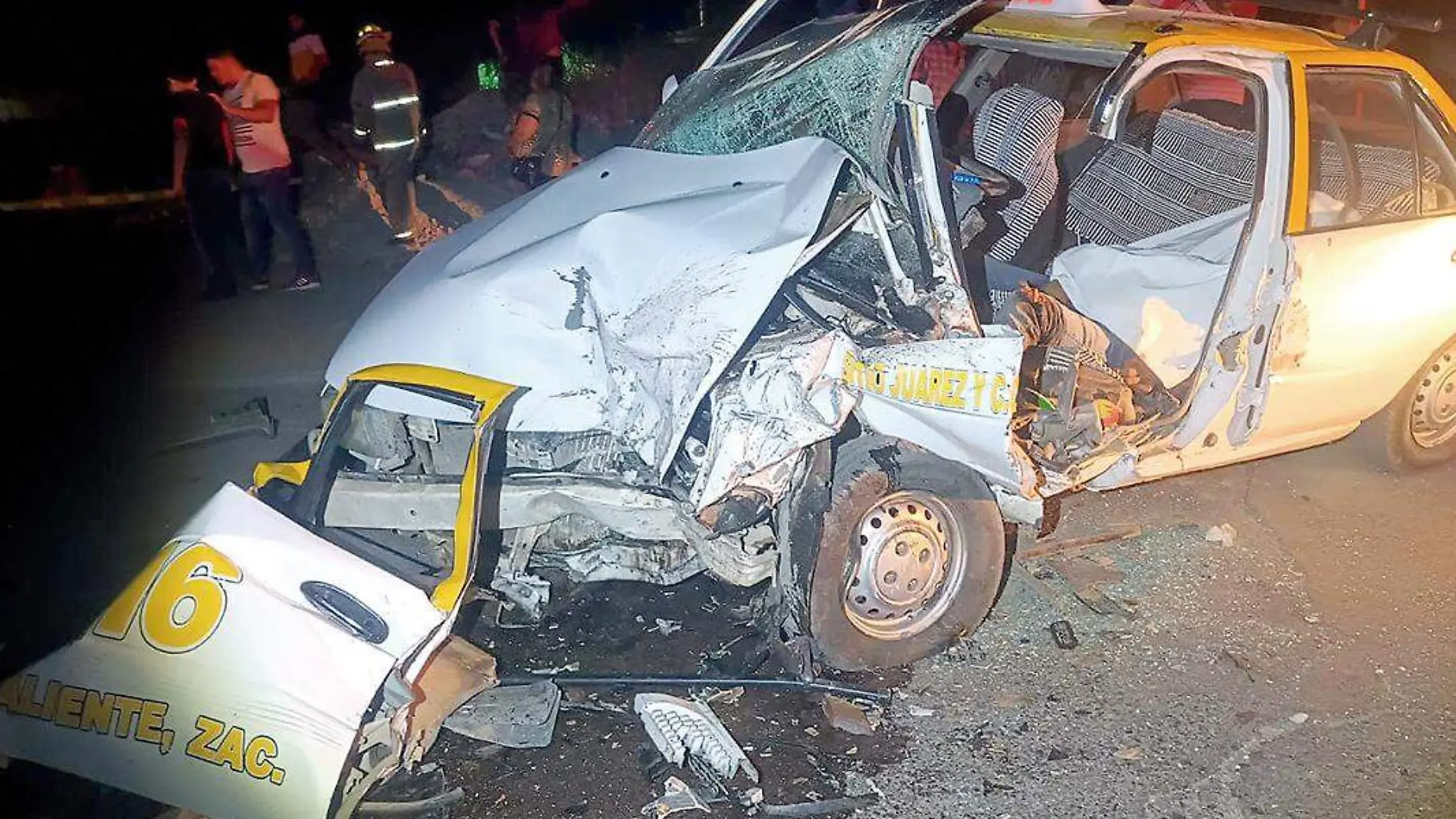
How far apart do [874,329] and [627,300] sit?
83cm

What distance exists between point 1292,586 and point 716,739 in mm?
2504

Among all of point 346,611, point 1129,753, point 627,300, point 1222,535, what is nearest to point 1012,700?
point 1129,753

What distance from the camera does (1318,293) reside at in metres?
3.96

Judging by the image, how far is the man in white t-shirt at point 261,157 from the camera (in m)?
7.95

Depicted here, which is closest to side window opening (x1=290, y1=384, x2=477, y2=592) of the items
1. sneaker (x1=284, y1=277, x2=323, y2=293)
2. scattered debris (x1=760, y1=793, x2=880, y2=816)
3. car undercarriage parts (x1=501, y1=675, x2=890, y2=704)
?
car undercarriage parts (x1=501, y1=675, x2=890, y2=704)

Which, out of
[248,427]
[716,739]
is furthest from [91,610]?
[716,739]

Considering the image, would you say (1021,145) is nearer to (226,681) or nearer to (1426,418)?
(1426,418)

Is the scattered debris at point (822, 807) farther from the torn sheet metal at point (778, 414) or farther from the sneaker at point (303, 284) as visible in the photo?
the sneaker at point (303, 284)

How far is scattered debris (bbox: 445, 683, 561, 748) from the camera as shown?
Answer: 3.25 meters

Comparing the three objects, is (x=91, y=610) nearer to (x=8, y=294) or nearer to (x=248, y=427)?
(x=248, y=427)

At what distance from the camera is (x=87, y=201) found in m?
12.4

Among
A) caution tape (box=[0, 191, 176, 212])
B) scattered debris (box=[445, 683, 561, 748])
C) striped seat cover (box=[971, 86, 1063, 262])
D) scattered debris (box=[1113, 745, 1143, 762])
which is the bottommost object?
caution tape (box=[0, 191, 176, 212])

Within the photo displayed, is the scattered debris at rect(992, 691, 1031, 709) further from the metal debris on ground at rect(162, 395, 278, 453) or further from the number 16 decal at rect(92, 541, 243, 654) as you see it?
the metal debris on ground at rect(162, 395, 278, 453)

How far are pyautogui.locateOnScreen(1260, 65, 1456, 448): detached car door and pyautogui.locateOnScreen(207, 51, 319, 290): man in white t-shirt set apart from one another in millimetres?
7009
